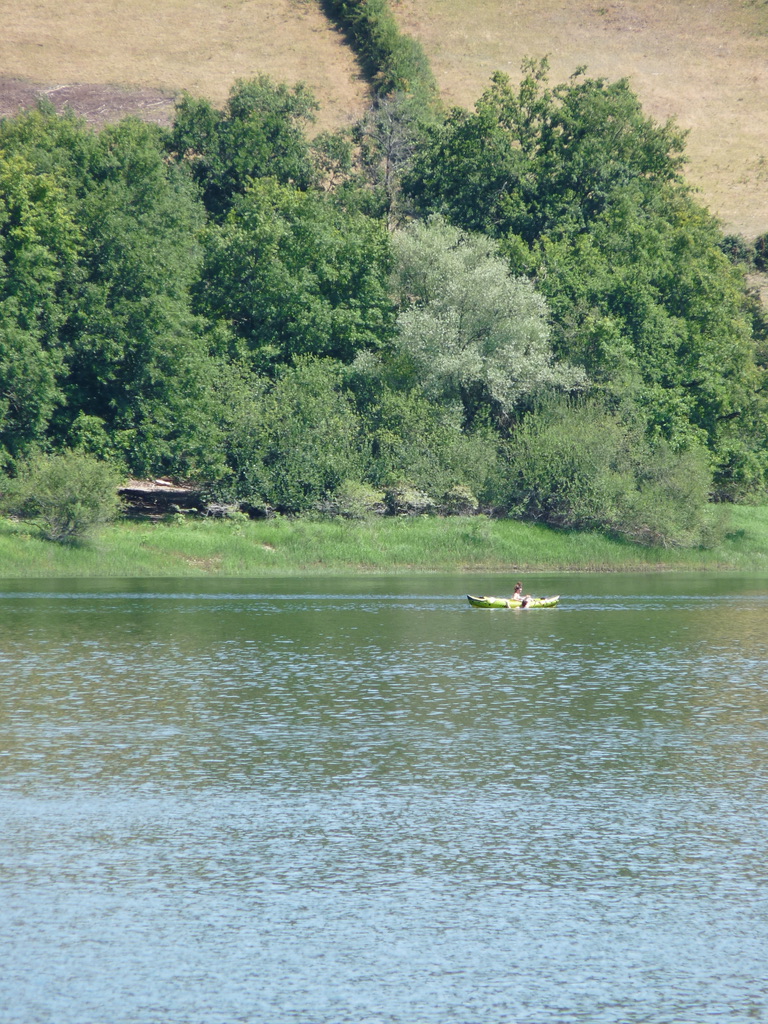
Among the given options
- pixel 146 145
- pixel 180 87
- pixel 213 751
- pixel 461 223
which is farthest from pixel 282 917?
pixel 180 87

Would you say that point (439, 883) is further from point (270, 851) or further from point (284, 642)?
point (284, 642)

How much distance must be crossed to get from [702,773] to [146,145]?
66399 mm

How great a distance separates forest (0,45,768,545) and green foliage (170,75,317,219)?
8.30 meters

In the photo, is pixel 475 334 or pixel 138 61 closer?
pixel 475 334

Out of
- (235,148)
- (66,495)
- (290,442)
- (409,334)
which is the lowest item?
(66,495)

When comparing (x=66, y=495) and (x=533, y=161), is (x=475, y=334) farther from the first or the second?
(x=66, y=495)

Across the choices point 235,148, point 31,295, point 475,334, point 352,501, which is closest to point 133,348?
point 31,295

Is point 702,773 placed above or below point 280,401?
below

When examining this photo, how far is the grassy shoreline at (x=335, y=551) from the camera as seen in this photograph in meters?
68.5

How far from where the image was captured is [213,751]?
30.5 metres

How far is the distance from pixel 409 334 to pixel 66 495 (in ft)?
94.5

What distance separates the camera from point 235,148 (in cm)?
11875

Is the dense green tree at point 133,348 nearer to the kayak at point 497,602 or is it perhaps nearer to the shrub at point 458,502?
the shrub at point 458,502

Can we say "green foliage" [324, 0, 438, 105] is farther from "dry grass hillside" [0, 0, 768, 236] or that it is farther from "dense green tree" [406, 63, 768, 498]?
"dense green tree" [406, 63, 768, 498]
